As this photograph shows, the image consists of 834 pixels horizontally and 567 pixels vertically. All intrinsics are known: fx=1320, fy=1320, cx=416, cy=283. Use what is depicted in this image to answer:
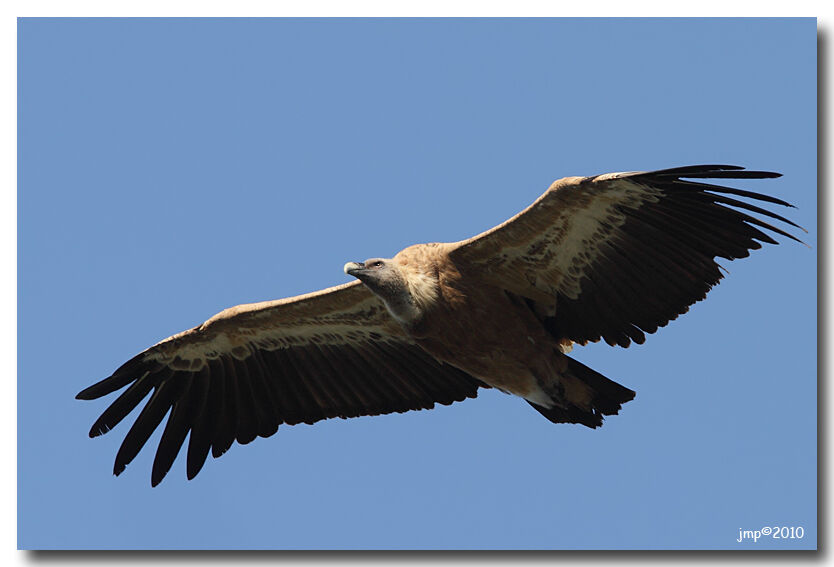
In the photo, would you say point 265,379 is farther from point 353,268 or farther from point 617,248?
point 617,248

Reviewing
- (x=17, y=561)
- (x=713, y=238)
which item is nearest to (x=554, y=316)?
(x=713, y=238)

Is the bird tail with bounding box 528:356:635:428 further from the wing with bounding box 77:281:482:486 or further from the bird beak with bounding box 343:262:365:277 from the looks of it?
the bird beak with bounding box 343:262:365:277

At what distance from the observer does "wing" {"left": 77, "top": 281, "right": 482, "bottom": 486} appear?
10820mm

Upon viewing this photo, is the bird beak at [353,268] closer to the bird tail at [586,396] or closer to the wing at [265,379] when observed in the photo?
the wing at [265,379]

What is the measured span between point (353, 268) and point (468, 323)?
3.23 feet

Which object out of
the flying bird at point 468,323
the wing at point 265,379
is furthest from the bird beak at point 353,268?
the wing at point 265,379

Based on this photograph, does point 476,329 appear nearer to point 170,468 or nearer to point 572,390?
point 572,390

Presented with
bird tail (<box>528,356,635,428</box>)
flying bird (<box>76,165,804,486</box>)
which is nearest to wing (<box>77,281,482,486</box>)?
flying bird (<box>76,165,804,486</box>)

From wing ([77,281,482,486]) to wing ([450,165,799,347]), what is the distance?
1.23 meters

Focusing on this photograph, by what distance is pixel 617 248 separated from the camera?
9.79m

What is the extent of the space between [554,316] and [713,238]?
1436 millimetres

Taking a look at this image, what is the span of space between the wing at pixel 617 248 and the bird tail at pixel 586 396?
268 mm

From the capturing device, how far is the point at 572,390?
1011 cm

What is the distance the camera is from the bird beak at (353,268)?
9516 millimetres
